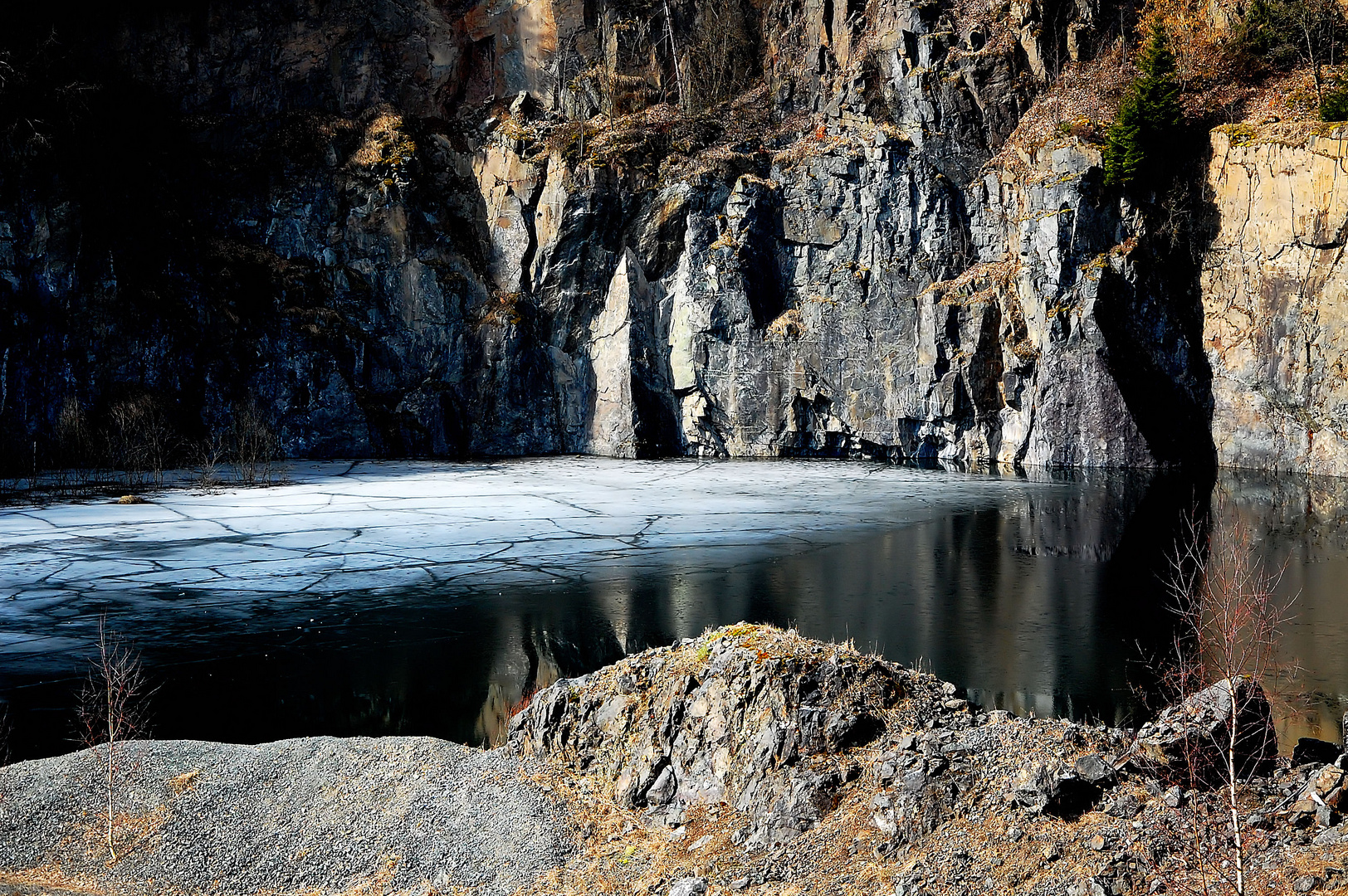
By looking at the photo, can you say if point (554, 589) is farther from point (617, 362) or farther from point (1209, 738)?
point (617, 362)

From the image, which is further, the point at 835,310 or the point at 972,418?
the point at 835,310

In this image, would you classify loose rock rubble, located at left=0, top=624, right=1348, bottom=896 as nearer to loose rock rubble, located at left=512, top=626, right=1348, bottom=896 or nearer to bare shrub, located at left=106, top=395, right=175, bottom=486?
loose rock rubble, located at left=512, top=626, right=1348, bottom=896

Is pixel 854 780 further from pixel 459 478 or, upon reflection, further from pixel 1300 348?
pixel 1300 348

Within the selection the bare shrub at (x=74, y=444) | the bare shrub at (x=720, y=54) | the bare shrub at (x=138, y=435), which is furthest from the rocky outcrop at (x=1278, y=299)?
the bare shrub at (x=74, y=444)

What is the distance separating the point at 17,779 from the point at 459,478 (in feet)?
65.7

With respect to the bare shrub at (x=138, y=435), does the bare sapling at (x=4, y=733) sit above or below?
below

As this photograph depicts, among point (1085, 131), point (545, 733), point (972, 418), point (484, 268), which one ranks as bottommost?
point (545, 733)

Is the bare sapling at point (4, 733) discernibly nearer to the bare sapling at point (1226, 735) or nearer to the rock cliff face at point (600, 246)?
the bare sapling at point (1226, 735)

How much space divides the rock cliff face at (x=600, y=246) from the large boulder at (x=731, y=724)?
80.1 ft

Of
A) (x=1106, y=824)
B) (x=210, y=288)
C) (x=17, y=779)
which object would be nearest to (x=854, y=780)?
(x=1106, y=824)

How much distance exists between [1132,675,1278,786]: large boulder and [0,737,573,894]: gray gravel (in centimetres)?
359

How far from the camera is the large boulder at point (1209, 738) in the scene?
5926 millimetres

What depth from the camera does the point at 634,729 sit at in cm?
730

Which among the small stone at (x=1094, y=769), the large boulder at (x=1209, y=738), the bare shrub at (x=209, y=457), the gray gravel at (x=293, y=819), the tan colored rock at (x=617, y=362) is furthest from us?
the tan colored rock at (x=617, y=362)
